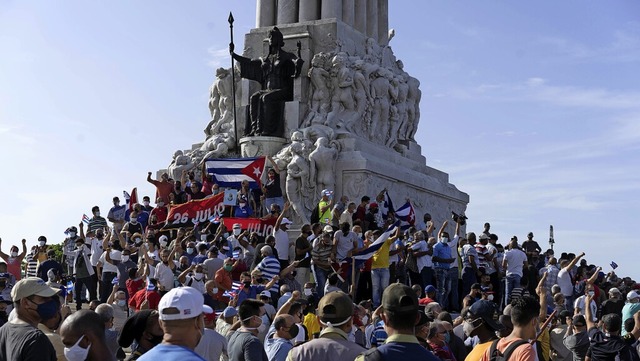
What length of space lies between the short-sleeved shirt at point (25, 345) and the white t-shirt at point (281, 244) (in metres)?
14.1

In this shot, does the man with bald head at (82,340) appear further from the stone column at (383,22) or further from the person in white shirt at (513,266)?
the stone column at (383,22)

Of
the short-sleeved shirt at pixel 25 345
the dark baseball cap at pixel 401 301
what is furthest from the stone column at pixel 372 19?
the dark baseball cap at pixel 401 301

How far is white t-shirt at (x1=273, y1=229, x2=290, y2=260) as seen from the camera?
821 inches

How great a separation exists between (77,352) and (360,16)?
26951mm

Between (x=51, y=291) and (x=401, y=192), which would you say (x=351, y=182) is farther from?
(x=51, y=291)

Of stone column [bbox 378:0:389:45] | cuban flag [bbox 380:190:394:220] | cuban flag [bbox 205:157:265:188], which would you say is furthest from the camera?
stone column [bbox 378:0:389:45]

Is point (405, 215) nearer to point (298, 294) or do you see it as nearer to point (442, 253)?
point (442, 253)

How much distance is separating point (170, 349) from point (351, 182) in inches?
863

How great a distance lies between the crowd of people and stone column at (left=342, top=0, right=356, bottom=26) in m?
7.65

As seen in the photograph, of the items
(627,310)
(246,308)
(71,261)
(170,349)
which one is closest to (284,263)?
(71,261)

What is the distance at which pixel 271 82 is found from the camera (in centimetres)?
2911

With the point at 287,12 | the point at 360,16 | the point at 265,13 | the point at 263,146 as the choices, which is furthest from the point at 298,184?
the point at 360,16

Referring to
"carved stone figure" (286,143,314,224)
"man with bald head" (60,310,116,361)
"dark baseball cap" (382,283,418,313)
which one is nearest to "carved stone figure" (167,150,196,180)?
"carved stone figure" (286,143,314,224)

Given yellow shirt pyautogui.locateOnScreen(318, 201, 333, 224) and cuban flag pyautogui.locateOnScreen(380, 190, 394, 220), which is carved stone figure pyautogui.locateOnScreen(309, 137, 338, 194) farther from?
yellow shirt pyautogui.locateOnScreen(318, 201, 333, 224)
